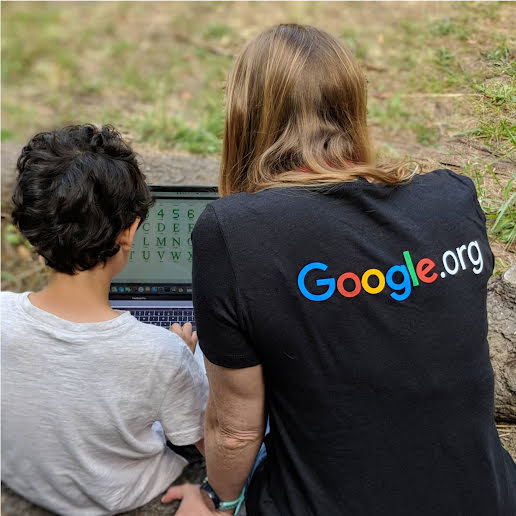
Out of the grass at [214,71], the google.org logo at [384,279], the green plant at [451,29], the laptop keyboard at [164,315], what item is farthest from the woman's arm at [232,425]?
the green plant at [451,29]

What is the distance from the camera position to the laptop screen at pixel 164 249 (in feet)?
6.98

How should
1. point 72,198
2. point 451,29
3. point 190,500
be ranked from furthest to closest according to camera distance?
point 451,29 < point 190,500 < point 72,198

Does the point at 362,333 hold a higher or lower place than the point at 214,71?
lower

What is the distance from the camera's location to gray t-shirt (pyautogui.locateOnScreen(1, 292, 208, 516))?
1.40m

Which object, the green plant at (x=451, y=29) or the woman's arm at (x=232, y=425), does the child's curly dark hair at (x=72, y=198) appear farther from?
the green plant at (x=451, y=29)

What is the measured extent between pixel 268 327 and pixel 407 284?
0.93ft

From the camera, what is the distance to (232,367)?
132 cm

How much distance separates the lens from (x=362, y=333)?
1236 millimetres

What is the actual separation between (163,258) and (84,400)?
788mm

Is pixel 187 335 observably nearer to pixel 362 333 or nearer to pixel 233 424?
pixel 233 424

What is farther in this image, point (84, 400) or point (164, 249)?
point (164, 249)

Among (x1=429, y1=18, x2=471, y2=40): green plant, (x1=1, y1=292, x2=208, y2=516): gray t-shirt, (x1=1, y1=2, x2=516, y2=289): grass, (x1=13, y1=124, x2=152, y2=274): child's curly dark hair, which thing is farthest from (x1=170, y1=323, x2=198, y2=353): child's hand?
(x1=429, y1=18, x2=471, y2=40): green plant

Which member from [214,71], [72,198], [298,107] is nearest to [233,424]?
[72,198]

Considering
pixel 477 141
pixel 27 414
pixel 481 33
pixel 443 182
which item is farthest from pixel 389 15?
pixel 27 414
